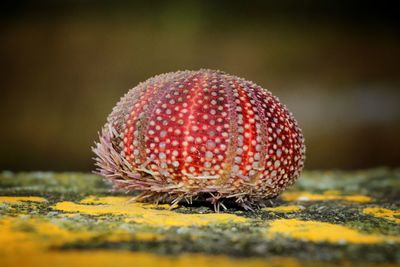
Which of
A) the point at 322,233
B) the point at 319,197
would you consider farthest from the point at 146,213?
the point at 319,197

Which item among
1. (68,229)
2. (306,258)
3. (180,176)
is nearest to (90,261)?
(68,229)

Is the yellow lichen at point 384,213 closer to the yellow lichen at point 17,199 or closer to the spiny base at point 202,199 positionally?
the spiny base at point 202,199

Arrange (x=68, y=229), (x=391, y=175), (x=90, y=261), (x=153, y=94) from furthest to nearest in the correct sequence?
(x=391, y=175), (x=153, y=94), (x=68, y=229), (x=90, y=261)

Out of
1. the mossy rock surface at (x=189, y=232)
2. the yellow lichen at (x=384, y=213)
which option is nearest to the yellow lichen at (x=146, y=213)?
the mossy rock surface at (x=189, y=232)

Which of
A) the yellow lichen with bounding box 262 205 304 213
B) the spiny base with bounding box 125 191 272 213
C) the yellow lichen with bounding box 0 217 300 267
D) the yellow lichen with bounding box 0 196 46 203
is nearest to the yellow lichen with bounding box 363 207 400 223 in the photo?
the yellow lichen with bounding box 262 205 304 213

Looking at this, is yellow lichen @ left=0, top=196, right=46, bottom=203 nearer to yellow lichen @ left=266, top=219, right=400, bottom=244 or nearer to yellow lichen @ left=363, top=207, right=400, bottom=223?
yellow lichen @ left=266, top=219, right=400, bottom=244

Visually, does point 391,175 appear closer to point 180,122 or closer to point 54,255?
point 180,122

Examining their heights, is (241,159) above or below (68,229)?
above

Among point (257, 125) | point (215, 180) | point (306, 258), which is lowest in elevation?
point (306, 258)
